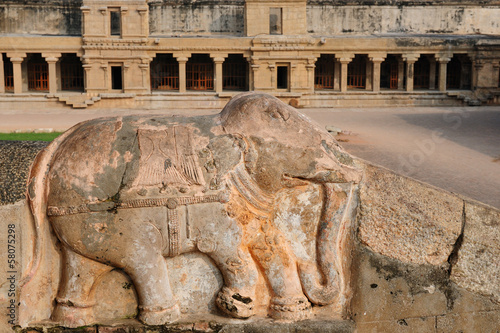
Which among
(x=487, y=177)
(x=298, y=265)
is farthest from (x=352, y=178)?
(x=487, y=177)

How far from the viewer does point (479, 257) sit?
4.52m

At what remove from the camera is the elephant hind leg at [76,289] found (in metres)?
4.23

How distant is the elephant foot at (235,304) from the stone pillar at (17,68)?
75.2 feet

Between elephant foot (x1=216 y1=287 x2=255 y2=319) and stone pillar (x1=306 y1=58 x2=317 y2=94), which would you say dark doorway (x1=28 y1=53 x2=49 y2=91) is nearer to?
stone pillar (x1=306 y1=58 x2=317 y2=94)

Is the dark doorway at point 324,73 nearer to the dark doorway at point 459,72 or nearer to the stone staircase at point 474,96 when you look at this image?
the stone staircase at point 474,96

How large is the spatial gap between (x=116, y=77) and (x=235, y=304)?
2553 cm

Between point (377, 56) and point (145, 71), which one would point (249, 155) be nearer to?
point (145, 71)

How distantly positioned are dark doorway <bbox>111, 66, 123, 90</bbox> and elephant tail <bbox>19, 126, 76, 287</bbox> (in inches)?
974

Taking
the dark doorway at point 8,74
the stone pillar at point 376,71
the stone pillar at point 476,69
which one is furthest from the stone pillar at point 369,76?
the dark doorway at point 8,74

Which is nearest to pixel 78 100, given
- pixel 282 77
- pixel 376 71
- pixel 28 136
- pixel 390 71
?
pixel 282 77

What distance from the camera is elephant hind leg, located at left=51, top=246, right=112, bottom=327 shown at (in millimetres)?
4230

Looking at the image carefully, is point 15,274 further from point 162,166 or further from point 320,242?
point 320,242

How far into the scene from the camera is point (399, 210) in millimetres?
4480

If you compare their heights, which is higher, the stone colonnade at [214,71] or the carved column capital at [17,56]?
the carved column capital at [17,56]
